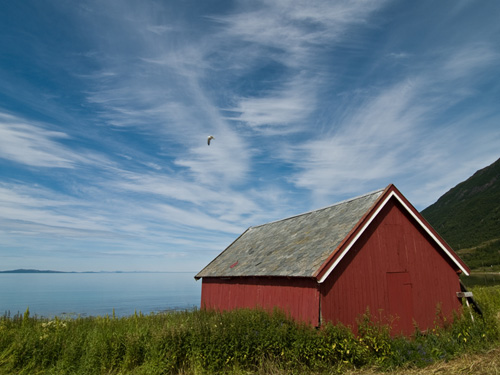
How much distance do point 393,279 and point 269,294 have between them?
5.30 m

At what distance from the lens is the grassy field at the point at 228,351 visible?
10.7 metres

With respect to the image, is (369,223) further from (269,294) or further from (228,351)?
(228,351)

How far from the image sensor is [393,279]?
14.7 metres

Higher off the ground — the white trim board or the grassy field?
the white trim board

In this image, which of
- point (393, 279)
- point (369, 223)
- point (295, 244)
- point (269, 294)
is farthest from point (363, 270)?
point (269, 294)

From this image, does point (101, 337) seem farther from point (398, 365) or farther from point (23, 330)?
point (398, 365)

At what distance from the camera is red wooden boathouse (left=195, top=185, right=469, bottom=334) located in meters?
13.2

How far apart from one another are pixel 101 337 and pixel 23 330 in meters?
3.08

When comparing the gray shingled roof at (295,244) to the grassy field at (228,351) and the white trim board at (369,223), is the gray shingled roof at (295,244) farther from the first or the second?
the grassy field at (228,351)

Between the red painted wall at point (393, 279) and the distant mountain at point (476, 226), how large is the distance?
315 ft

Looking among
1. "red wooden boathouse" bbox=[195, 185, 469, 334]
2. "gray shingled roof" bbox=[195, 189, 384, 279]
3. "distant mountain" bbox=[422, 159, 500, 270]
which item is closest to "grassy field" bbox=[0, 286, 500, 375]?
"red wooden boathouse" bbox=[195, 185, 469, 334]

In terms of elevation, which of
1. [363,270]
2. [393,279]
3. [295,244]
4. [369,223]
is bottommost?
[393,279]

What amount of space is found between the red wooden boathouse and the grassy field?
4.33ft

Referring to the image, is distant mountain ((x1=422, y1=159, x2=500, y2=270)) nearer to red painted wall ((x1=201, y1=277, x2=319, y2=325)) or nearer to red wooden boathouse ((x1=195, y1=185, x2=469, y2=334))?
red wooden boathouse ((x1=195, y1=185, x2=469, y2=334))
